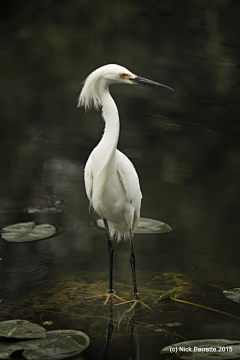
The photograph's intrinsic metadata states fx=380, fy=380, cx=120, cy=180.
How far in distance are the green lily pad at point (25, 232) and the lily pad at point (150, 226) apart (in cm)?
39

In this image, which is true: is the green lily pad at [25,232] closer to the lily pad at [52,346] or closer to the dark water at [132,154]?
the dark water at [132,154]

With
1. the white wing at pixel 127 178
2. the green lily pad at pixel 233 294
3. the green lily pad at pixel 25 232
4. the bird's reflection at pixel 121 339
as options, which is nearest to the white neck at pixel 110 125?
the white wing at pixel 127 178

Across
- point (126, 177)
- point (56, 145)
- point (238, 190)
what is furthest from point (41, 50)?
point (126, 177)

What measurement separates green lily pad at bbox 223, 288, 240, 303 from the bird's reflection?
43cm

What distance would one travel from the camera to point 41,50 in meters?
5.49

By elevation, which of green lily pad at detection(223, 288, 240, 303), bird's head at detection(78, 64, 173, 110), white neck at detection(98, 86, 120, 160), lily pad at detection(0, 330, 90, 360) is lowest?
lily pad at detection(0, 330, 90, 360)

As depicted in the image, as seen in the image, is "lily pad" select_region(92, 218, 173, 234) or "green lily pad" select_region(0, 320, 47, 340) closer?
"green lily pad" select_region(0, 320, 47, 340)

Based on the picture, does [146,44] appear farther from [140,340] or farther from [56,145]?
[140,340]

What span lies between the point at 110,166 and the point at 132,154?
266cm

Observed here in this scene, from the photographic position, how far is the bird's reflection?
4.38 feet

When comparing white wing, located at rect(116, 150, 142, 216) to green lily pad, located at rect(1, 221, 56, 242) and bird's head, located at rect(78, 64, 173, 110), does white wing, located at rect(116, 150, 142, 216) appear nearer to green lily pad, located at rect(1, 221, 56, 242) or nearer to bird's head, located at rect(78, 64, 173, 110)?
bird's head, located at rect(78, 64, 173, 110)

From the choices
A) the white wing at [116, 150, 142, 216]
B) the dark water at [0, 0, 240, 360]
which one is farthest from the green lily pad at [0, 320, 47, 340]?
the white wing at [116, 150, 142, 216]

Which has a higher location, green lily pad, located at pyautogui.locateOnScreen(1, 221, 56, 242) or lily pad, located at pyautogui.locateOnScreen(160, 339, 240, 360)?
lily pad, located at pyautogui.locateOnScreen(160, 339, 240, 360)

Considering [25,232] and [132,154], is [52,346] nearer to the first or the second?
[25,232]
